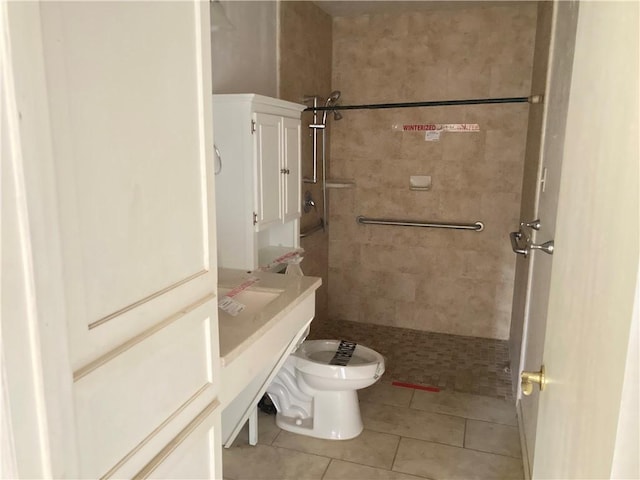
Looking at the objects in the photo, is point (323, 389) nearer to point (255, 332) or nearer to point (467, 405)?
point (467, 405)

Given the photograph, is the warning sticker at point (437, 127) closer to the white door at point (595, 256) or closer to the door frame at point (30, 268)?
the white door at point (595, 256)


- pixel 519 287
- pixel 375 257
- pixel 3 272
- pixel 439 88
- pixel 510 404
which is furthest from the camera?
pixel 375 257

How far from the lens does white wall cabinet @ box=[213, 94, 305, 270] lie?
228cm

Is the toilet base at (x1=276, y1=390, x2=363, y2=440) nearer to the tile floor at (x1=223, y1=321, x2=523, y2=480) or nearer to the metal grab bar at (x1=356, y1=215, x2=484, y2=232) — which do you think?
the tile floor at (x1=223, y1=321, x2=523, y2=480)

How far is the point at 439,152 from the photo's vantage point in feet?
12.7

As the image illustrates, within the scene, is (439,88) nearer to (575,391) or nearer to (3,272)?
(575,391)

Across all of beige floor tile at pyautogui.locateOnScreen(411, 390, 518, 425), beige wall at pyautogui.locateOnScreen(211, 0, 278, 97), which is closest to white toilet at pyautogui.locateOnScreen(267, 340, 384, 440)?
beige floor tile at pyautogui.locateOnScreen(411, 390, 518, 425)

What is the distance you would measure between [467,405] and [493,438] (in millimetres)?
329

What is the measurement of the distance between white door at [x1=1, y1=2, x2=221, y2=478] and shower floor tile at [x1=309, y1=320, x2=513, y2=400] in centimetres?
224

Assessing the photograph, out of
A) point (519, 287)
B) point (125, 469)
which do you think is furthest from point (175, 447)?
point (519, 287)

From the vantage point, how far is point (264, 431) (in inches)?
103

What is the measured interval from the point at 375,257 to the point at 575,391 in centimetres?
328

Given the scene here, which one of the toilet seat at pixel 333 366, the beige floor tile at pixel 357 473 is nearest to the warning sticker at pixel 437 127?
the toilet seat at pixel 333 366

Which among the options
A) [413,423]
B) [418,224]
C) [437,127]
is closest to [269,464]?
[413,423]
